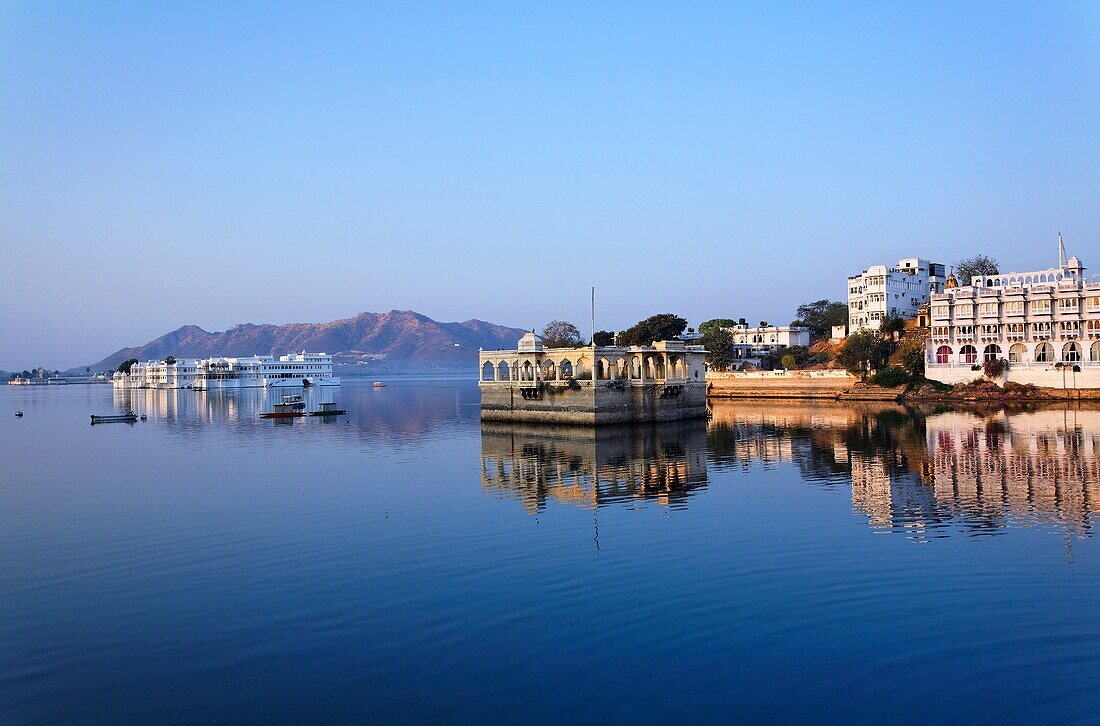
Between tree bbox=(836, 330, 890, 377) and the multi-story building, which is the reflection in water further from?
the multi-story building

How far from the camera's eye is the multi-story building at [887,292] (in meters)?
106

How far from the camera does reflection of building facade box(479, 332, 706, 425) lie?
61.6 metres

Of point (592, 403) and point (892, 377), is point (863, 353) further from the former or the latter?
point (592, 403)

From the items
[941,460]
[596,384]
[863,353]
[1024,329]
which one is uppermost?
[1024,329]

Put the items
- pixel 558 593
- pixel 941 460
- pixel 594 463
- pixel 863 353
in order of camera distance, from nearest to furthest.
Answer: pixel 558 593
pixel 941 460
pixel 594 463
pixel 863 353

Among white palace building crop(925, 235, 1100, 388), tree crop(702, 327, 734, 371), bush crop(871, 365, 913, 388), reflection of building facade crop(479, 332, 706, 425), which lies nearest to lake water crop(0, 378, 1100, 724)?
reflection of building facade crop(479, 332, 706, 425)

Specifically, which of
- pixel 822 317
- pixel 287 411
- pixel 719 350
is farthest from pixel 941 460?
pixel 822 317

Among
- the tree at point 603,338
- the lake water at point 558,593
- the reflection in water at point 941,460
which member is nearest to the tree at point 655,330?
the tree at point 603,338

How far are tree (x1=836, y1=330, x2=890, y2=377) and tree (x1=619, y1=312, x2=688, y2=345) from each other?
21320 mm

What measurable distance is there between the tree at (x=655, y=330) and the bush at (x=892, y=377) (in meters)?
25.8

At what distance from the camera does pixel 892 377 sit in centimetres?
8869

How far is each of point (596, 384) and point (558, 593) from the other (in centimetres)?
4323

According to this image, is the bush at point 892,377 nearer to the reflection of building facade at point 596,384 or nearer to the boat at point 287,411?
the reflection of building facade at point 596,384

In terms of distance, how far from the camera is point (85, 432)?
212 feet
